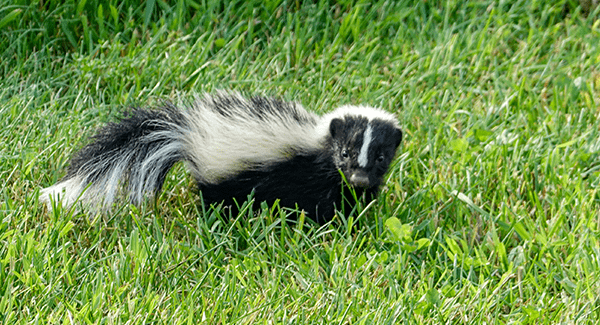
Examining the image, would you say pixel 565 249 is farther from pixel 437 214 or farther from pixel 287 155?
pixel 287 155

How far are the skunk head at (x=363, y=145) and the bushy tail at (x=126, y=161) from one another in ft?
2.80

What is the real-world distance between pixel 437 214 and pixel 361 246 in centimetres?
53

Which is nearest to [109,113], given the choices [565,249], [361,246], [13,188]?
[13,188]

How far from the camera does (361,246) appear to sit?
4250 mm

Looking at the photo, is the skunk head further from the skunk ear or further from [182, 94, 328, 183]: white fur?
[182, 94, 328, 183]: white fur

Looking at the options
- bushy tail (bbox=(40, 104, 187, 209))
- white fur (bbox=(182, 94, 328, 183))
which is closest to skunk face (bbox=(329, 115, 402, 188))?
white fur (bbox=(182, 94, 328, 183))

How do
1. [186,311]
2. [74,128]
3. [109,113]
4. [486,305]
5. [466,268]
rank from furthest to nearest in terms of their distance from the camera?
[109,113], [74,128], [466,268], [486,305], [186,311]

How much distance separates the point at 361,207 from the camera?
4438mm

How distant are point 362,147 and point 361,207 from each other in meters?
0.40

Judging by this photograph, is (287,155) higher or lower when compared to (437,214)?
higher

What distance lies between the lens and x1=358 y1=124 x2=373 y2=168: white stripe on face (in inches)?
165

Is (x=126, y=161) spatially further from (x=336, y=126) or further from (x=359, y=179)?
(x=359, y=179)

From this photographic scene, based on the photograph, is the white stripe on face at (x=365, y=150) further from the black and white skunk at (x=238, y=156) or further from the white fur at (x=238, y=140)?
the white fur at (x=238, y=140)

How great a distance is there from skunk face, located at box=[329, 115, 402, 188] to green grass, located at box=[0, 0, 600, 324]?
0.84ft
